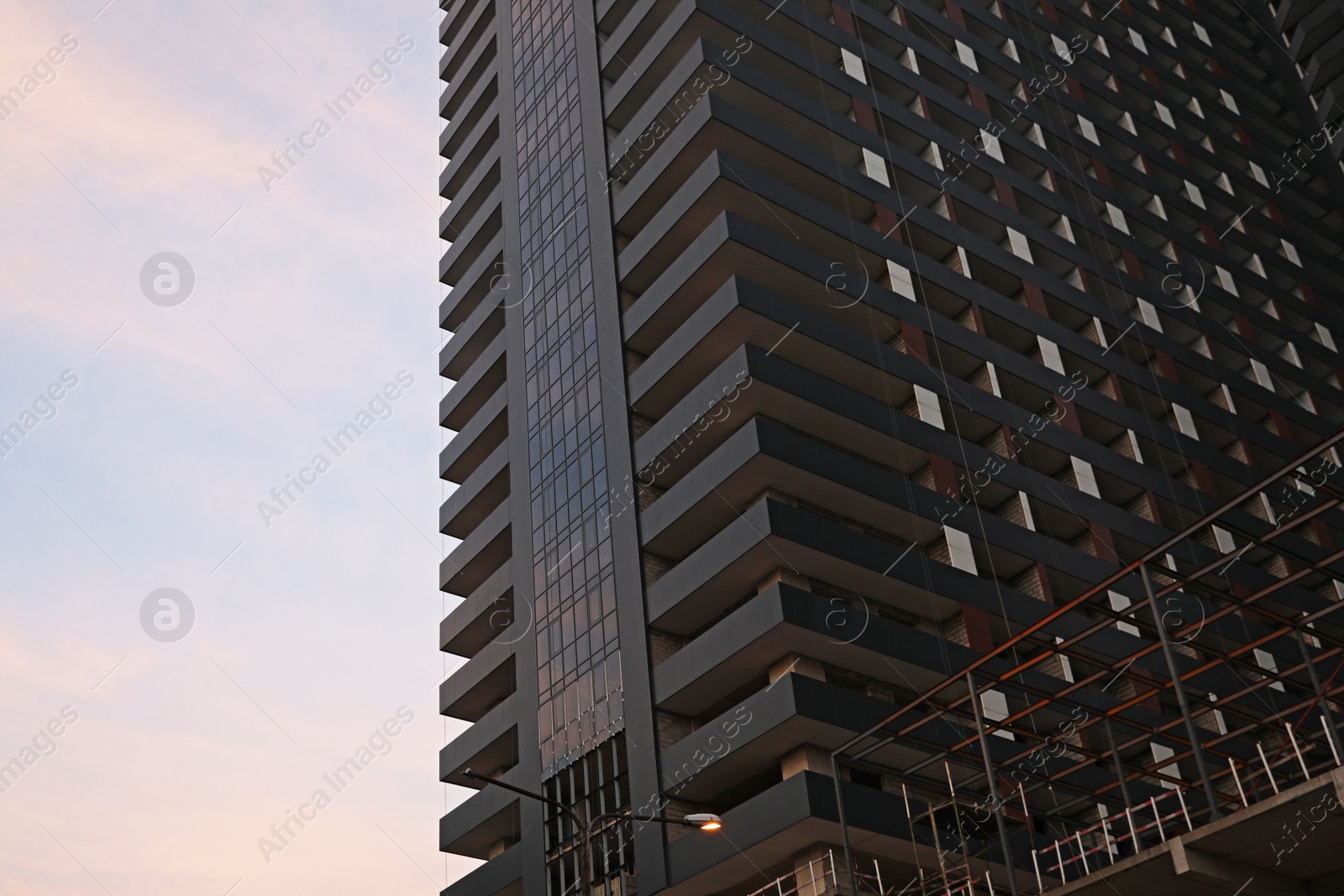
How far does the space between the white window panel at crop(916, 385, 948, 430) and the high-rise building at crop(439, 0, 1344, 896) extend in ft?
0.47

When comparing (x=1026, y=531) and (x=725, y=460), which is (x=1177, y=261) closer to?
(x=1026, y=531)

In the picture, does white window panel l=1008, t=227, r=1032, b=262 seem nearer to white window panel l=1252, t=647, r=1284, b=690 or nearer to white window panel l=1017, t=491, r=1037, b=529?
white window panel l=1017, t=491, r=1037, b=529

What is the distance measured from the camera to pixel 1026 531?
49.0 m

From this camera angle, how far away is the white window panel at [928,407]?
48625 mm

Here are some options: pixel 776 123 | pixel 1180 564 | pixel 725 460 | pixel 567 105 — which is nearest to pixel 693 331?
pixel 725 460

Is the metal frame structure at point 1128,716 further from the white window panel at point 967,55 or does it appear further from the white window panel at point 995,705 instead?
the white window panel at point 967,55

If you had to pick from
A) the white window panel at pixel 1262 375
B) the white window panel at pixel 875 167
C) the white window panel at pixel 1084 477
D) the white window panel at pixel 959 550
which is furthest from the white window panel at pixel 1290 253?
the white window panel at pixel 959 550

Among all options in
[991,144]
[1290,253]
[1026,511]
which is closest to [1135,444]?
[1026,511]

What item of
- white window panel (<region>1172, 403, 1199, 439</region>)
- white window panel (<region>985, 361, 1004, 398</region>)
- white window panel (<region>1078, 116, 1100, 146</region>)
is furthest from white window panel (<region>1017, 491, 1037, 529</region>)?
white window panel (<region>1078, 116, 1100, 146</region>)

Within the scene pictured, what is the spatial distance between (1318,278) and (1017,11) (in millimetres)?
26448

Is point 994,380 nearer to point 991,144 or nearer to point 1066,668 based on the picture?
point 1066,668

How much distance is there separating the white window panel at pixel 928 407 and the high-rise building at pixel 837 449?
0.14 metres

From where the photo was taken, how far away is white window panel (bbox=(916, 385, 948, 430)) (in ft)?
160

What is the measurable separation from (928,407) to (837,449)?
5.92 meters
